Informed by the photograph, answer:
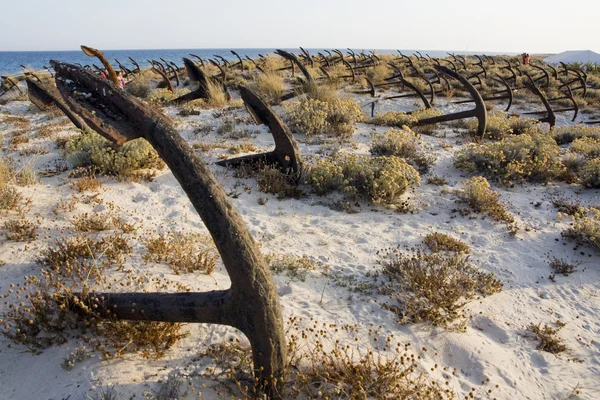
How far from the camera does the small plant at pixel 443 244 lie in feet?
13.4

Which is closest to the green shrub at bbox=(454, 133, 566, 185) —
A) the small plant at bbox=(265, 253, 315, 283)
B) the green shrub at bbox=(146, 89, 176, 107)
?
the small plant at bbox=(265, 253, 315, 283)

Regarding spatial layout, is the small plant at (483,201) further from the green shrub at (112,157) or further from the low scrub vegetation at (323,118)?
the green shrub at (112,157)

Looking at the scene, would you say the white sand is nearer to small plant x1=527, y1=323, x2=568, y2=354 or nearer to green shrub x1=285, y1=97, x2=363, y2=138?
small plant x1=527, y1=323, x2=568, y2=354

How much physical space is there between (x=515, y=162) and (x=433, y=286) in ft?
13.6

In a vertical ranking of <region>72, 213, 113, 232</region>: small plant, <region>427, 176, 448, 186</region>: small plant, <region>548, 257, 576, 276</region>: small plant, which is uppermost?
<region>72, 213, 113, 232</region>: small plant

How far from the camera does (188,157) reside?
1.74 metres

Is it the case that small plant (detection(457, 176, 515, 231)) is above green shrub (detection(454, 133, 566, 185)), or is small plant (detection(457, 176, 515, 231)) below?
below

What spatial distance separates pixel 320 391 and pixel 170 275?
66.6 inches

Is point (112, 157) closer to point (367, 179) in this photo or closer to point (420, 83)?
point (367, 179)

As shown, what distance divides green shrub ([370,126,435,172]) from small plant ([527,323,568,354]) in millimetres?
3722

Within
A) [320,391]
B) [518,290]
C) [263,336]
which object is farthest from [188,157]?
[518,290]

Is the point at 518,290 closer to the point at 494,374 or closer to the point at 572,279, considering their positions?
the point at 572,279

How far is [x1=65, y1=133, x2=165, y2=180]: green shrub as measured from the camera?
525 centimetres

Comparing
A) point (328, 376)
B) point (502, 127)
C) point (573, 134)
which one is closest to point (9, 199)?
point (328, 376)
